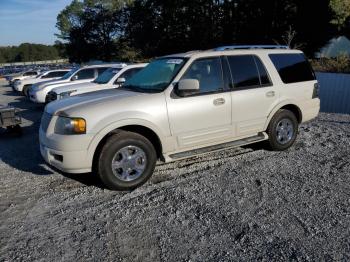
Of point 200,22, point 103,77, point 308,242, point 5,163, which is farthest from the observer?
point 200,22

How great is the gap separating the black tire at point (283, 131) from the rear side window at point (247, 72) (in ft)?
2.18

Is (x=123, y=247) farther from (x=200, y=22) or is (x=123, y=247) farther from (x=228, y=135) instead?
(x=200, y=22)

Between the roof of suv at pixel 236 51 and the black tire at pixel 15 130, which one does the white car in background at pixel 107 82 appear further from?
the roof of suv at pixel 236 51

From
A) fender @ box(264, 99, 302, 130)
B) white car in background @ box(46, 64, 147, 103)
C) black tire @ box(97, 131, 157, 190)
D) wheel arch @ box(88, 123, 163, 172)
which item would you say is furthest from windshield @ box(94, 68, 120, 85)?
black tire @ box(97, 131, 157, 190)

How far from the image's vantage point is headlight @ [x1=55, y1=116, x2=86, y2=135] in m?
4.66

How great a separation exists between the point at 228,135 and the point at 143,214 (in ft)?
7.08

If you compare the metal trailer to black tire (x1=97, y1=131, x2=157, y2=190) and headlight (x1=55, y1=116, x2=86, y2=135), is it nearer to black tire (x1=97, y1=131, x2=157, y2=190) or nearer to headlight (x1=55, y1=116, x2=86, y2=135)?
headlight (x1=55, y1=116, x2=86, y2=135)

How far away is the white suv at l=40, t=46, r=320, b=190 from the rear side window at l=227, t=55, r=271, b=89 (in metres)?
0.02

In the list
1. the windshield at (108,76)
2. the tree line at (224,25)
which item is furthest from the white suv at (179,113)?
the tree line at (224,25)

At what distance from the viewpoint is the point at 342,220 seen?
389 cm

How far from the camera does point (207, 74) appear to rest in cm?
558

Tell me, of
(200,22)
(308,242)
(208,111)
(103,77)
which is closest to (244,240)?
(308,242)

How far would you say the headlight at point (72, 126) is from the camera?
4656mm

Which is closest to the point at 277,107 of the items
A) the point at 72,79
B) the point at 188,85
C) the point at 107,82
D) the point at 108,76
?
the point at 188,85
